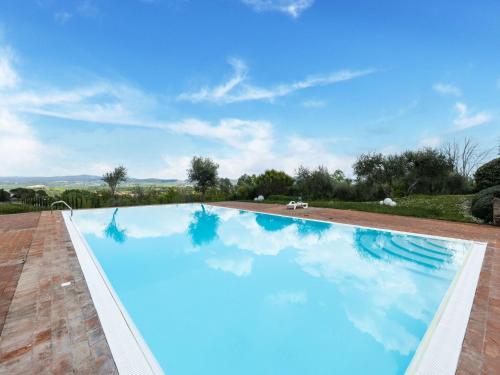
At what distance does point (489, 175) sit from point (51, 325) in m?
17.1

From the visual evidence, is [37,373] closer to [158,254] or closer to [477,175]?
[158,254]

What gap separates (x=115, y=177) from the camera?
15.2 metres

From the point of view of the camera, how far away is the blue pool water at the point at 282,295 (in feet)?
7.88

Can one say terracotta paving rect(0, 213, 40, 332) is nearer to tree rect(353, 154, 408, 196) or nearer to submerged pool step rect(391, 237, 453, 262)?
submerged pool step rect(391, 237, 453, 262)

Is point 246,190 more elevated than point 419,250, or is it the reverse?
point 246,190

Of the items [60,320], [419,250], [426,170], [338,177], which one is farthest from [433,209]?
[60,320]

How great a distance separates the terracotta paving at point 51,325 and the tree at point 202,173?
39.7 feet

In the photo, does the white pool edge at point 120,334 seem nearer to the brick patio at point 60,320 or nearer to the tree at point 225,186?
the brick patio at point 60,320

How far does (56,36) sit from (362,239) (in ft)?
43.7

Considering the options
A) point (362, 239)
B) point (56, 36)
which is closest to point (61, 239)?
point (362, 239)

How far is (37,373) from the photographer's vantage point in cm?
172

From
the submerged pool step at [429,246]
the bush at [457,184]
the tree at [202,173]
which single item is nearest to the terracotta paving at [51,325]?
the submerged pool step at [429,246]

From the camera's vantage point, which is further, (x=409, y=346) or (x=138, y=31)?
(x=138, y=31)

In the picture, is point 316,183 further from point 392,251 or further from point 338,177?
point 392,251
